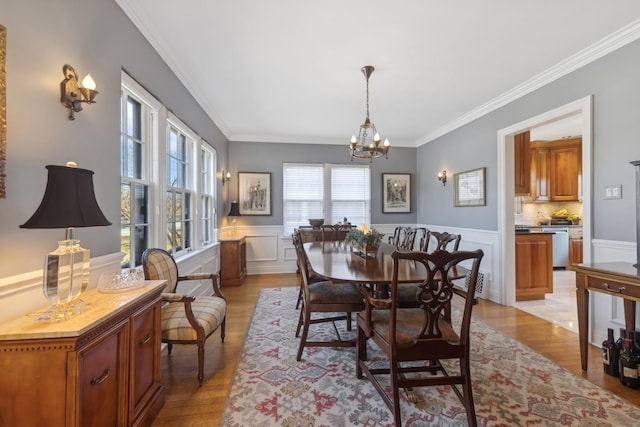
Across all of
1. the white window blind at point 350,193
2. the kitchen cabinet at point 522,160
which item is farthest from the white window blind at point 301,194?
the kitchen cabinet at point 522,160

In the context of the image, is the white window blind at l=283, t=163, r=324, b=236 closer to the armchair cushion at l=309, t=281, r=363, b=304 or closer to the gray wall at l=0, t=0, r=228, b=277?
the armchair cushion at l=309, t=281, r=363, b=304

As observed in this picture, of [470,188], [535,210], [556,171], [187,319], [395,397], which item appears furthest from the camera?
[535,210]

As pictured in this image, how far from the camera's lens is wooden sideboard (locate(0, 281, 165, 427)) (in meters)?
1.04

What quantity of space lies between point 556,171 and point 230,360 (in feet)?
23.3

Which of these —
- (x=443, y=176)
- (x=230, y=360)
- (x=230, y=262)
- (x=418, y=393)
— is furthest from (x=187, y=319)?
(x=443, y=176)

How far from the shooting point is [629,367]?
2.01m

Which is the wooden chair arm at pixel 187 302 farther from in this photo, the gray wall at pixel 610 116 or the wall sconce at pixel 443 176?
the wall sconce at pixel 443 176

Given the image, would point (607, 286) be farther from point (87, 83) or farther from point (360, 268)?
point (87, 83)

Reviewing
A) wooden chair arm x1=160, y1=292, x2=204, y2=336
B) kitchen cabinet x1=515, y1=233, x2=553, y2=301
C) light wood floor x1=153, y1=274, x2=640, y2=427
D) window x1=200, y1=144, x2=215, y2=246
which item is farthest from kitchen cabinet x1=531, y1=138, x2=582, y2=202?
wooden chair arm x1=160, y1=292, x2=204, y2=336

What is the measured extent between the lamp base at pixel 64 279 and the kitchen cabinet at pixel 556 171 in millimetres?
7448

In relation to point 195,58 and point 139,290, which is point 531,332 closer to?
point 139,290

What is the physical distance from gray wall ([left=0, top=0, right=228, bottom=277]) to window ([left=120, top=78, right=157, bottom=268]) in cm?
23

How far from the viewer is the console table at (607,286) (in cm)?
193

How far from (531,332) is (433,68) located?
9.56 feet
